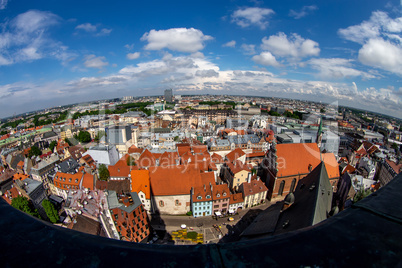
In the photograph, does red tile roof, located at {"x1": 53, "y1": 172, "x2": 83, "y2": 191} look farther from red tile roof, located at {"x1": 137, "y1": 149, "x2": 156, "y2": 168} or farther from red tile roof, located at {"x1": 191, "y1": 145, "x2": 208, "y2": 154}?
red tile roof, located at {"x1": 191, "y1": 145, "x2": 208, "y2": 154}

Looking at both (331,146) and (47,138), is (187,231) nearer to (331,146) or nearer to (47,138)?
(331,146)

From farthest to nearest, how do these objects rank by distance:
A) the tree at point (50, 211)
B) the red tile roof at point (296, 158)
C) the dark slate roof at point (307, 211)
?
the red tile roof at point (296, 158), the tree at point (50, 211), the dark slate roof at point (307, 211)

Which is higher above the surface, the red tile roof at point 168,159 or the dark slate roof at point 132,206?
the red tile roof at point 168,159

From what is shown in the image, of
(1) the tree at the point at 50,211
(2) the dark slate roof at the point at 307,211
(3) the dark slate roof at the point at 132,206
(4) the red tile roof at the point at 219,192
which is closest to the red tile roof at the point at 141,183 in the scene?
(3) the dark slate roof at the point at 132,206

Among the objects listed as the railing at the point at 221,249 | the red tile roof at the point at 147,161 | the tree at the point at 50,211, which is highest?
the railing at the point at 221,249

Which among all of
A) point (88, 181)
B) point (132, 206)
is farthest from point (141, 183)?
point (88, 181)

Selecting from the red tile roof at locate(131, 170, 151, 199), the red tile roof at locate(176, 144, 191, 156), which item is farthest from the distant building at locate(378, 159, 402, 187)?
the red tile roof at locate(131, 170, 151, 199)

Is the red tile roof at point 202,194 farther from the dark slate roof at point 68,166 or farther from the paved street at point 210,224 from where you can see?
the dark slate roof at point 68,166
